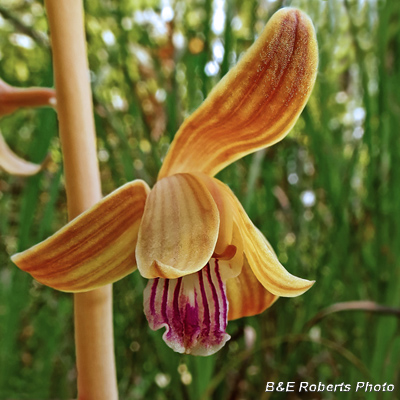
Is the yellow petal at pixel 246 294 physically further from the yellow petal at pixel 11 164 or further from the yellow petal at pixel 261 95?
the yellow petal at pixel 11 164

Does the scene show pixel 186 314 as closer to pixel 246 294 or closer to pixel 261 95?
pixel 246 294

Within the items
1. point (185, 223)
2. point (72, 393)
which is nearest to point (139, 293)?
point (72, 393)

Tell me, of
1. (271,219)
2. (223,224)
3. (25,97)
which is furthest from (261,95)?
(271,219)

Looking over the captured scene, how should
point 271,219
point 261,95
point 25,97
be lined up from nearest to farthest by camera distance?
1. point 261,95
2. point 25,97
3. point 271,219

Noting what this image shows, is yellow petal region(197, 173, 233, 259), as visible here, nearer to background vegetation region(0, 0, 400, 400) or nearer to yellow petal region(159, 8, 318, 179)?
yellow petal region(159, 8, 318, 179)

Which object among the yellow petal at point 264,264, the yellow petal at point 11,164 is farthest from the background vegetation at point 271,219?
the yellow petal at point 264,264

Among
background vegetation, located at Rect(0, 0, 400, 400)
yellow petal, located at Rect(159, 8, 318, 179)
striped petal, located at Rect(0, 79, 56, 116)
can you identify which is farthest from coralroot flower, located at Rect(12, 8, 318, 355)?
background vegetation, located at Rect(0, 0, 400, 400)
